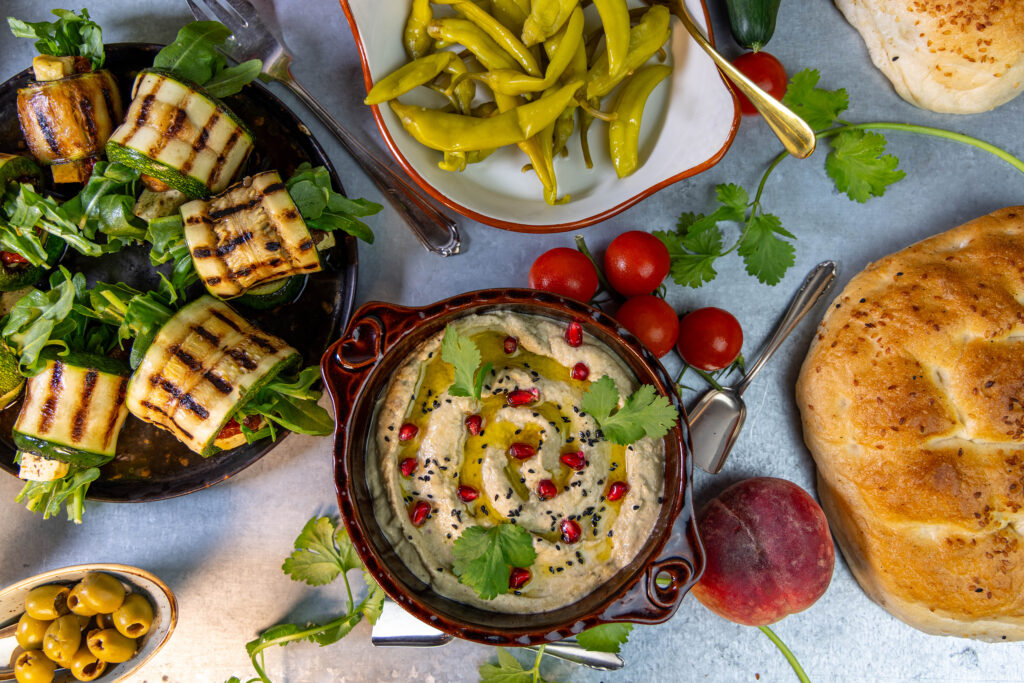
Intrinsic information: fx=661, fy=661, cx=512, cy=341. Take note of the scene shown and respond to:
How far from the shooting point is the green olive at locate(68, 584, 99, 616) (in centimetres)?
278

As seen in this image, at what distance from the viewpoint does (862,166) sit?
2818mm

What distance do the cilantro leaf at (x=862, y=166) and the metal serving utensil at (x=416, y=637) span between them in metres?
2.29

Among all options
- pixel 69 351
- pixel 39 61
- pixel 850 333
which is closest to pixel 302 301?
pixel 69 351

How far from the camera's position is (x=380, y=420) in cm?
246

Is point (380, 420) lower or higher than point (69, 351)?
lower

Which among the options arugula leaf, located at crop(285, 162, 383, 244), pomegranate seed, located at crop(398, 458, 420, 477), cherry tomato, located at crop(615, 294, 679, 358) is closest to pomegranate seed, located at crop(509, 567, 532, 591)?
pomegranate seed, located at crop(398, 458, 420, 477)

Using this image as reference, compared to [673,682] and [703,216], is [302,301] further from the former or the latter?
[673,682]

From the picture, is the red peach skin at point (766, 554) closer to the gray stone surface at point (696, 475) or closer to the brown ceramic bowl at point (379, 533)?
the gray stone surface at point (696, 475)

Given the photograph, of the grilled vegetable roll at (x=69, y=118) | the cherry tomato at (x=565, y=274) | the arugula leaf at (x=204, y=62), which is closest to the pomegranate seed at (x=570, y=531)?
the cherry tomato at (x=565, y=274)

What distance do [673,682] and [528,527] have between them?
48.7 inches

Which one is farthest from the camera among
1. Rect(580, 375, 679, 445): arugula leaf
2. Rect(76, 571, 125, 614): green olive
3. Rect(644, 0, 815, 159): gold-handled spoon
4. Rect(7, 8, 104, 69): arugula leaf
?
Rect(76, 571, 125, 614): green olive

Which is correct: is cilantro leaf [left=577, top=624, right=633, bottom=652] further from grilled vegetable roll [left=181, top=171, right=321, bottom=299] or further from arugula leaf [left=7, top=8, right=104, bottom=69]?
arugula leaf [left=7, top=8, right=104, bottom=69]

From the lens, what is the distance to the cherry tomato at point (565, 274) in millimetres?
2705

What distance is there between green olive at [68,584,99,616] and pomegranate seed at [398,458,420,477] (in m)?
1.55
